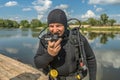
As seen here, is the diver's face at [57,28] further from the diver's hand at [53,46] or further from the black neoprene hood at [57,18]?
the diver's hand at [53,46]

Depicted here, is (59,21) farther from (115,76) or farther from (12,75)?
(115,76)

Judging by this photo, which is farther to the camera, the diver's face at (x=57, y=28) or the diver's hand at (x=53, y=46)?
the diver's face at (x=57, y=28)

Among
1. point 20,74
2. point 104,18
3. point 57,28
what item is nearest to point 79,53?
point 57,28

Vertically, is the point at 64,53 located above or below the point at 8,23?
above

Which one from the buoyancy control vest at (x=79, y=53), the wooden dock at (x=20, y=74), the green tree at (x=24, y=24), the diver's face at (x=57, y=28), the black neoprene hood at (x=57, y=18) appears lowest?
the green tree at (x=24, y=24)

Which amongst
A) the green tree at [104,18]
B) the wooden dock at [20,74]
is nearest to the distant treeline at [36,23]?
the green tree at [104,18]

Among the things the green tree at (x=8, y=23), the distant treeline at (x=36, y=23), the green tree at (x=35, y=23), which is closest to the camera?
the distant treeline at (x=36, y=23)

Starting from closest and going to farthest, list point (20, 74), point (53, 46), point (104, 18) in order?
1. point (53, 46)
2. point (20, 74)
3. point (104, 18)


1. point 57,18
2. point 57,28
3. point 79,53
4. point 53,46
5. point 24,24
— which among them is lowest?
point 24,24

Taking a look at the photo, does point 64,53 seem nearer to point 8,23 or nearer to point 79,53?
point 79,53

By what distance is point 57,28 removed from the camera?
10.2ft

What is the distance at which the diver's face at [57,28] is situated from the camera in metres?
3.10

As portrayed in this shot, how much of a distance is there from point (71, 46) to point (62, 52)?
0.14 meters

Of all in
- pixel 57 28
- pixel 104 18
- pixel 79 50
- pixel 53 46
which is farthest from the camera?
pixel 104 18
